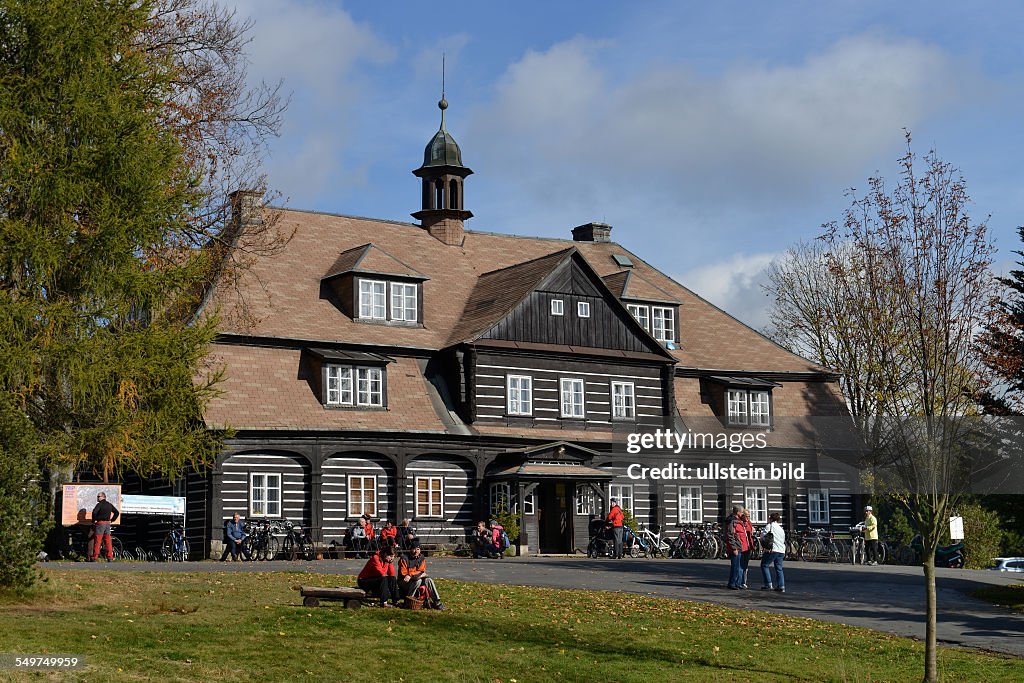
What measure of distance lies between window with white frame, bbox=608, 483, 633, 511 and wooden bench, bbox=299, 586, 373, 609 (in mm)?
22812

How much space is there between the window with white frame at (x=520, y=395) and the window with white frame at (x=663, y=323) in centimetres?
723

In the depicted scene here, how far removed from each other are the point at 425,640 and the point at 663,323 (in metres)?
31.0

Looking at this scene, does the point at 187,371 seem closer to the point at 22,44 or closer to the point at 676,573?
the point at 22,44

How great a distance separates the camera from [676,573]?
3158cm

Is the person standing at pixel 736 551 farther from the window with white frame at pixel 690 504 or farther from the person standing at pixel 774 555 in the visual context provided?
the window with white frame at pixel 690 504

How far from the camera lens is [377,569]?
21.8 m

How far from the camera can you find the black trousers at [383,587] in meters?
21.7

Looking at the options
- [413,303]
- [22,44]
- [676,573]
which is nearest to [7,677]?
[22,44]

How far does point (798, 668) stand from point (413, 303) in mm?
26673

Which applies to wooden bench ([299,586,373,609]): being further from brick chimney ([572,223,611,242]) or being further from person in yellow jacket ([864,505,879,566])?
brick chimney ([572,223,611,242])

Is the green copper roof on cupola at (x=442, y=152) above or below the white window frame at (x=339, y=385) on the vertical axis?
above

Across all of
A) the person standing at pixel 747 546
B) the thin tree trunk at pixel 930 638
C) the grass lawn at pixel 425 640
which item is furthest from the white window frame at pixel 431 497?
the thin tree trunk at pixel 930 638

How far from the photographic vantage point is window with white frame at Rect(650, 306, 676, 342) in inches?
1890

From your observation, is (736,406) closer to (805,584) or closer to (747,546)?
(805,584)
